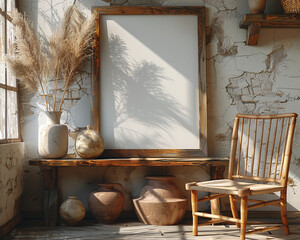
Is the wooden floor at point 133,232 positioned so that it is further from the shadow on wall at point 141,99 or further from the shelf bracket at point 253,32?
the shelf bracket at point 253,32

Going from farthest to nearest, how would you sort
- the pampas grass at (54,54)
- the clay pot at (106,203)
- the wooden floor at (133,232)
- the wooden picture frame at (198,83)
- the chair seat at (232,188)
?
1. the wooden picture frame at (198,83)
2. the clay pot at (106,203)
3. the pampas grass at (54,54)
4. the wooden floor at (133,232)
5. the chair seat at (232,188)

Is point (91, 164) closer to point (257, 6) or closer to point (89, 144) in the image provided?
point (89, 144)

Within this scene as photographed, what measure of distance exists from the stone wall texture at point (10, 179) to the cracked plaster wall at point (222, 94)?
6.0 inches

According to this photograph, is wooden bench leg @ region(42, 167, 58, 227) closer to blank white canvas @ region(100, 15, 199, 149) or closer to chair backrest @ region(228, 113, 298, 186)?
blank white canvas @ region(100, 15, 199, 149)

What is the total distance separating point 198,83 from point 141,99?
50cm

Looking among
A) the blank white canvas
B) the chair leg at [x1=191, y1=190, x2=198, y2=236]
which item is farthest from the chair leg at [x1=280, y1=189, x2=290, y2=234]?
the blank white canvas

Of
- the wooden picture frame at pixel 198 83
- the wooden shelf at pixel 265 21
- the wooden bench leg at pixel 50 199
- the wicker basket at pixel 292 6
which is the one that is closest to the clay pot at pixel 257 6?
the wooden shelf at pixel 265 21

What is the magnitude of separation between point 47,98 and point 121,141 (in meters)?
0.73

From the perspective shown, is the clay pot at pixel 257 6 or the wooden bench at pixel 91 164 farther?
the clay pot at pixel 257 6

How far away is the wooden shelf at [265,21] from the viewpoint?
3035mm

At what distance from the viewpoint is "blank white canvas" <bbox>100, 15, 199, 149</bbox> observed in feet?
10.6

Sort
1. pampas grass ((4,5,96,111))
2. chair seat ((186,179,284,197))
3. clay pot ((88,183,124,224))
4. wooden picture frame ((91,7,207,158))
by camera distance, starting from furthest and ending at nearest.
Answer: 1. wooden picture frame ((91,7,207,158))
2. clay pot ((88,183,124,224))
3. pampas grass ((4,5,96,111))
4. chair seat ((186,179,284,197))

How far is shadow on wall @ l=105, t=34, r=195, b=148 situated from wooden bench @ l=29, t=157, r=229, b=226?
0.98ft

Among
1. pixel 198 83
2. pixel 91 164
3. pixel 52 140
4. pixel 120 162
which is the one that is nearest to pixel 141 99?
pixel 198 83
